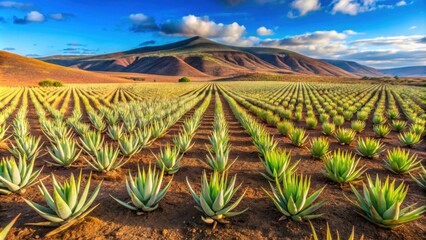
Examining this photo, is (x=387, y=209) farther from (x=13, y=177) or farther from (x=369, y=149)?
(x=13, y=177)

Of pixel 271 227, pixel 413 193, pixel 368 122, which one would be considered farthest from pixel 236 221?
pixel 368 122

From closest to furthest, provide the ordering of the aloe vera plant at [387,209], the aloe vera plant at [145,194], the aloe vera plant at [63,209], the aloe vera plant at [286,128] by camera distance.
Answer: the aloe vera plant at [63,209] < the aloe vera plant at [387,209] < the aloe vera plant at [145,194] < the aloe vera plant at [286,128]

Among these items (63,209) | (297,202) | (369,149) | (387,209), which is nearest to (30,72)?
(63,209)

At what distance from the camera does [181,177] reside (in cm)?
545

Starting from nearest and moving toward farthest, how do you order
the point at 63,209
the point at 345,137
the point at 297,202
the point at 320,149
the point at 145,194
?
the point at 63,209
the point at 297,202
the point at 145,194
the point at 320,149
the point at 345,137

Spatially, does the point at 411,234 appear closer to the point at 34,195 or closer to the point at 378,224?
the point at 378,224

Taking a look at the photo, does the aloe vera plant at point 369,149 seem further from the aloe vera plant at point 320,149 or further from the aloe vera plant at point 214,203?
the aloe vera plant at point 214,203

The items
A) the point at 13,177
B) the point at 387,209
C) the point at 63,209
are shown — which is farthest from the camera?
the point at 13,177

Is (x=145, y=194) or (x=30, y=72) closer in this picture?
(x=145, y=194)

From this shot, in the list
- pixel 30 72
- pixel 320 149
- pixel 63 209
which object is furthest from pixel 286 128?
pixel 30 72

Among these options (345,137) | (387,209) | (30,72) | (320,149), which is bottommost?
(345,137)

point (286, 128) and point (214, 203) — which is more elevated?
point (214, 203)

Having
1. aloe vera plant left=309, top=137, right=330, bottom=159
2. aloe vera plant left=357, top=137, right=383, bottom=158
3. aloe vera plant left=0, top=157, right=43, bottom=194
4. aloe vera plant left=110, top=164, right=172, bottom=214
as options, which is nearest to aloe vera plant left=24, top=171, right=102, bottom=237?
aloe vera plant left=110, top=164, right=172, bottom=214

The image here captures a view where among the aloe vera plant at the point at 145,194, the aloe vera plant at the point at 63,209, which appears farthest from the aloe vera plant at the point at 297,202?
the aloe vera plant at the point at 63,209
